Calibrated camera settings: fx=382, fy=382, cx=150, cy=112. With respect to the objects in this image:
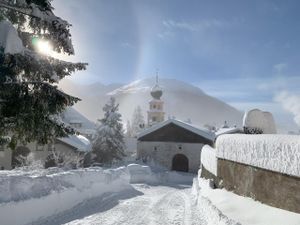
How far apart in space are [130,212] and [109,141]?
91.7 feet

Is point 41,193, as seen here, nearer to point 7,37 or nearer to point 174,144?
point 7,37

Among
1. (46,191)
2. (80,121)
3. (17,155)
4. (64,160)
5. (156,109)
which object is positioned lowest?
(46,191)

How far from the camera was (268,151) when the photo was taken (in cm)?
812

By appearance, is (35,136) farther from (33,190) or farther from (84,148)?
(84,148)

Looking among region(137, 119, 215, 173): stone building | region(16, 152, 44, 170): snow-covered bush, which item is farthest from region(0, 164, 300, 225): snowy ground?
region(137, 119, 215, 173): stone building

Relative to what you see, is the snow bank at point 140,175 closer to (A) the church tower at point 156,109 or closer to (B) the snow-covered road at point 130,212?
(B) the snow-covered road at point 130,212

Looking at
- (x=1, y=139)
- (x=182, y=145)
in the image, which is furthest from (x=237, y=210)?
(x=182, y=145)

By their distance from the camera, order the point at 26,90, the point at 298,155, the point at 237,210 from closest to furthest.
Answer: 1. the point at 298,155
2. the point at 237,210
3. the point at 26,90

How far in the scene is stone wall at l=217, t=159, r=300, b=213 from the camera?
23.4 ft

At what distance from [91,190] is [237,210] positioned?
11389 millimetres

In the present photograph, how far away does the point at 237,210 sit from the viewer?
8.77m

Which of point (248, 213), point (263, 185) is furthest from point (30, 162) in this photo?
point (248, 213)

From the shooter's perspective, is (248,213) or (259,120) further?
(259,120)

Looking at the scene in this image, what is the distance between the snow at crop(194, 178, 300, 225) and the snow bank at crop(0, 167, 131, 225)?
238 inches
